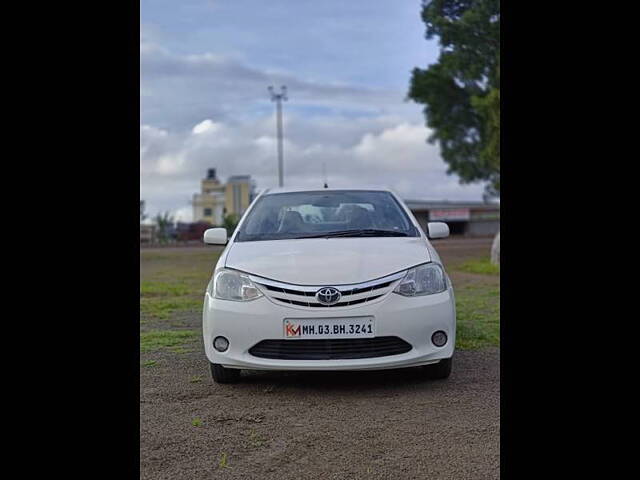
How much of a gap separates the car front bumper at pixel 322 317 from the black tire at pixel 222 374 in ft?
0.13

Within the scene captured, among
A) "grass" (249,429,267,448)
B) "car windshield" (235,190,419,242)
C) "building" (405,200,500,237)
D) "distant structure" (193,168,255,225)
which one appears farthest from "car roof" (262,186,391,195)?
"building" (405,200,500,237)

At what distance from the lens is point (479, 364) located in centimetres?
453

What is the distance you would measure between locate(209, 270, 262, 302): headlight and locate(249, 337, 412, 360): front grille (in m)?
0.28

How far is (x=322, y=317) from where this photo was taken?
3.60m

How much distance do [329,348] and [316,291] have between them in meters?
0.32

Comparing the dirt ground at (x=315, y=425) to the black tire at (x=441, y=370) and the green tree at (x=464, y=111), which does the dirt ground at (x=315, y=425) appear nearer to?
the black tire at (x=441, y=370)

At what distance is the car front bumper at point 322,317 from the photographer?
142 inches

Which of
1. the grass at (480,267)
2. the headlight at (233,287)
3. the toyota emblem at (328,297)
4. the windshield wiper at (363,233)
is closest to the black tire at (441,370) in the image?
the toyota emblem at (328,297)

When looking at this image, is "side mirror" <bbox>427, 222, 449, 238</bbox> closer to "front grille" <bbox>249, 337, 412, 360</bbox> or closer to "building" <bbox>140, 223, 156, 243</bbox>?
"front grille" <bbox>249, 337, 412, 360</bbox>
